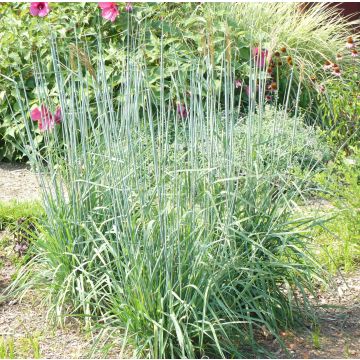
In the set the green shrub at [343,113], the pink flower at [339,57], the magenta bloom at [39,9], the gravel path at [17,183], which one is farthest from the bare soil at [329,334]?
the pink flower at [339,57]

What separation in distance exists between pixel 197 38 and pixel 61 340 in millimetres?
4085

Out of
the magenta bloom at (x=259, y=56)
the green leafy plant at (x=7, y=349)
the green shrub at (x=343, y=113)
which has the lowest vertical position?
the green leafy plant at (x=7, y=349)

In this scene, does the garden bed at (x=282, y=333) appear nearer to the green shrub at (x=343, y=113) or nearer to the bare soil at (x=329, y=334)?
the bare soil at (x=329, y=334)

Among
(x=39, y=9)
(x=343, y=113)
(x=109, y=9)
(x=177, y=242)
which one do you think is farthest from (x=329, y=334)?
(x=343, y=113)

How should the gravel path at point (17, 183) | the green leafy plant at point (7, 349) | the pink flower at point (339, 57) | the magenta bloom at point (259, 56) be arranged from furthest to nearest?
the pink flower at point (339, 57) → the gravel path at point (17, 183) → the magenta bloom at point (259, 56) → the green leafy plant at point (7, 349)

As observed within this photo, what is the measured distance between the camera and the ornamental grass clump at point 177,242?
3.14 m

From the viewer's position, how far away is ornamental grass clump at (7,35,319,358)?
3.14 meters

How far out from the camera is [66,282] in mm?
3699

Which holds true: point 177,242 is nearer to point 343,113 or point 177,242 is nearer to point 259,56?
point 259,56

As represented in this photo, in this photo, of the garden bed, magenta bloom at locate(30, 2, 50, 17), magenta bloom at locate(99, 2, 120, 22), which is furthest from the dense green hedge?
the garden bed

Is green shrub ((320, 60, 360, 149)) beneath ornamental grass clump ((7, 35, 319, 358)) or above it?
above

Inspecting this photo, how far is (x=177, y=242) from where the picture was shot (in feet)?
10.3

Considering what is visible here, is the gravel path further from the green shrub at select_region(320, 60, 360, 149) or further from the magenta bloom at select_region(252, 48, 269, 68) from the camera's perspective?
the green shrub at select_region(320, 60, 360, 149)

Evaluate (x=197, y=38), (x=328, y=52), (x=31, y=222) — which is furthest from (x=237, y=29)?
→ (x=31, y=222)
